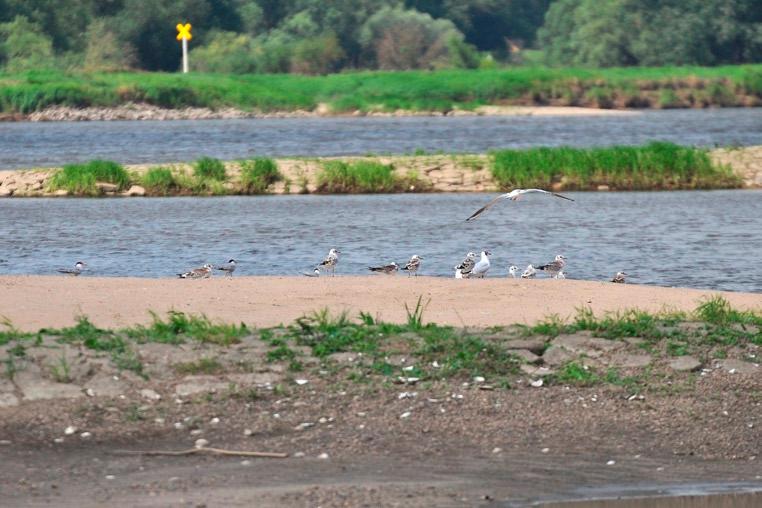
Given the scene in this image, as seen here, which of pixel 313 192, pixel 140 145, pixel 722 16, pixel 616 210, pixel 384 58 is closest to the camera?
pixel 616 210

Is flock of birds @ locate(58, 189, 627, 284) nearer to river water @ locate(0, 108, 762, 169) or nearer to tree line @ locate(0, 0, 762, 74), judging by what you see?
river water @ locate(0, 108, 762, 169)

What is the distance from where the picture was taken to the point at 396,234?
27.1m

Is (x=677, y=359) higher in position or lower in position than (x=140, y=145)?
higher

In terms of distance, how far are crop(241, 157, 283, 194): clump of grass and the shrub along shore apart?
0.02m

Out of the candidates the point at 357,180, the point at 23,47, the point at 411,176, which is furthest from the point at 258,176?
the point at 23,47

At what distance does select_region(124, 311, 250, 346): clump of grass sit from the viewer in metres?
11.8

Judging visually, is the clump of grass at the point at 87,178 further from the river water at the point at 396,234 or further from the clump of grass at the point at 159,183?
the river water at the point at 396,234

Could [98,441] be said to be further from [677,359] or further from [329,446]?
[677,359]

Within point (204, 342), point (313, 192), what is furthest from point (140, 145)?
point (204, 342)

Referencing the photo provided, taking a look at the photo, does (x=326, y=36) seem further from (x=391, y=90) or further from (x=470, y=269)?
(x=470, y=269)

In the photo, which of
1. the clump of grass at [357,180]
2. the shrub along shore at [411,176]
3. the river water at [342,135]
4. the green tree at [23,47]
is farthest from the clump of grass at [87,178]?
the green tree at [23,47]

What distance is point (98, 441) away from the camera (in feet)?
33.8

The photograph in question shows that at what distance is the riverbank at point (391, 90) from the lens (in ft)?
279

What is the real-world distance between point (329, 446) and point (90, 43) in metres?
94.6
